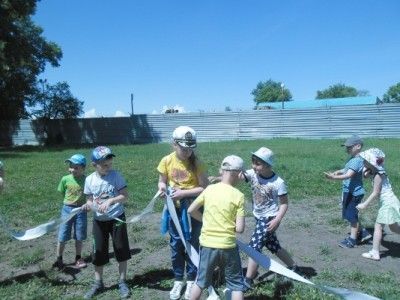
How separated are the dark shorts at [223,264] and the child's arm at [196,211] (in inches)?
16.2

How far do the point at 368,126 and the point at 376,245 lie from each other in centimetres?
2541

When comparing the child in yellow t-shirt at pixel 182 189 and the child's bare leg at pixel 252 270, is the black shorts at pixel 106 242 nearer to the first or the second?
the child in yellow t-shirt at pixel 182 189

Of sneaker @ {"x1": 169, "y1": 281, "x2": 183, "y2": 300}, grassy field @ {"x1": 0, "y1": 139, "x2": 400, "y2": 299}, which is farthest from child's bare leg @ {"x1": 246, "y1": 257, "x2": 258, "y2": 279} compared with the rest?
sneaker @ {"x1": 169, "y1": 281, "x2": 183, "y2": 300}

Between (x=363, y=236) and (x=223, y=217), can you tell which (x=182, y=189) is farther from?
(x=363, y=236)

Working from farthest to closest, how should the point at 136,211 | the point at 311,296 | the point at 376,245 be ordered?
1. the point at 136,211
2. the point at 376,245
3. the point at 311,296

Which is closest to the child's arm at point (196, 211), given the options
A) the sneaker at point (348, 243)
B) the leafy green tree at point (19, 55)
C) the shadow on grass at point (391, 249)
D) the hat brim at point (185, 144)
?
the hat brim at point (185, 144)

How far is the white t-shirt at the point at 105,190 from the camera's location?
5.39 metres

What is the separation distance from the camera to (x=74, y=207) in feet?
21.3

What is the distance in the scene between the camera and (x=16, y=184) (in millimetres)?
13711

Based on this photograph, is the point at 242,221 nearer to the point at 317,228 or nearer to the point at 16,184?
the point at 317,228

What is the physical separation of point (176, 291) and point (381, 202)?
121 inches

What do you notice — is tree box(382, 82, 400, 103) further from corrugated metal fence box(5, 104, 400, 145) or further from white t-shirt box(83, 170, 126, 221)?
white t-shirt box(83, 170, 126, 221)

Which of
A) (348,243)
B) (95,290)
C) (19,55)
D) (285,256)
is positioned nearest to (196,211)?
(285,256)

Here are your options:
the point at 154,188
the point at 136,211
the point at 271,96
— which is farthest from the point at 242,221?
the point at 271,96
